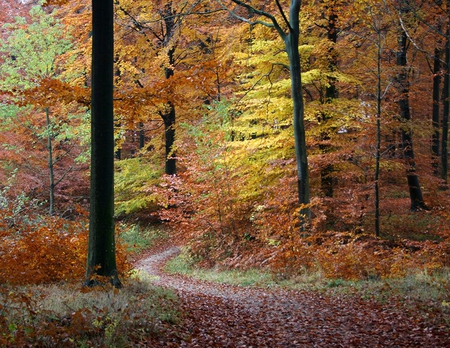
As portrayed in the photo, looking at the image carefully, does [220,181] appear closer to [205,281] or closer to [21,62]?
[205,281]

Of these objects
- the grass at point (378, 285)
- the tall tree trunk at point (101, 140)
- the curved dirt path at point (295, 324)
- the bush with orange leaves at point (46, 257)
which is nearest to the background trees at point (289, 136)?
the grass at point (378, 285)

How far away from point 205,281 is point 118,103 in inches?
233

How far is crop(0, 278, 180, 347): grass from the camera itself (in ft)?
14.5

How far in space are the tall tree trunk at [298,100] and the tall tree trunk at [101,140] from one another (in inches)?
227

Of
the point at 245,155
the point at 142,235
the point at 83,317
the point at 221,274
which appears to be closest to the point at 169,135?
the point at 142,235

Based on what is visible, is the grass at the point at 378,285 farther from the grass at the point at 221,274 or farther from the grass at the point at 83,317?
the grass at the point at 83,317

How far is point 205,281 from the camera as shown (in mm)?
12266

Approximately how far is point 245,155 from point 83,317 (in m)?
9.94

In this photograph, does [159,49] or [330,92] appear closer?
[330,92]

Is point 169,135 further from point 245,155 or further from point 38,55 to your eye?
point 245,155

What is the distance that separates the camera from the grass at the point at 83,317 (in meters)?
4.43

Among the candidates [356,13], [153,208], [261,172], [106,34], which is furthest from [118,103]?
[153,208]

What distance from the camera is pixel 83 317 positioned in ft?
16.5

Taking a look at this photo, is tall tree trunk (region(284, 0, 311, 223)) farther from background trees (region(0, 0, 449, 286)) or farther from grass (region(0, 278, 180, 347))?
grass (region(0, 278, 180, 347))
